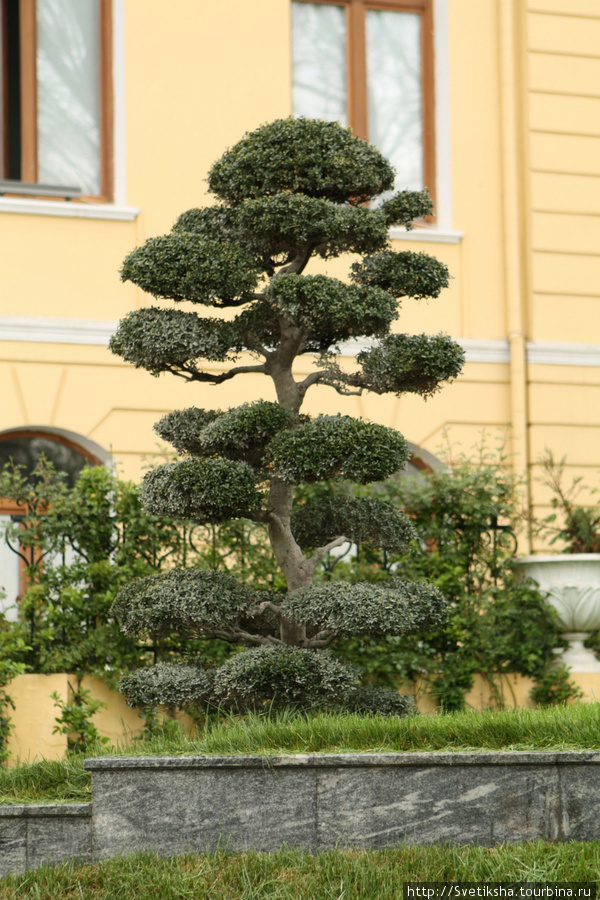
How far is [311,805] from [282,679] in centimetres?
86

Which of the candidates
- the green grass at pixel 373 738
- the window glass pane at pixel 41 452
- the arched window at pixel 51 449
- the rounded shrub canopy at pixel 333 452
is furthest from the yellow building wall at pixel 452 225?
the green grass at pixel 373 738

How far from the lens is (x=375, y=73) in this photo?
10.8 metres

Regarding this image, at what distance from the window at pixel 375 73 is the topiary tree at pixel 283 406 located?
4.87m

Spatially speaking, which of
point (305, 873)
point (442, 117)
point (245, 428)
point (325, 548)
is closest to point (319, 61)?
point (442, 117)

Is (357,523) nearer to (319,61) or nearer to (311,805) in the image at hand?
(311,805)

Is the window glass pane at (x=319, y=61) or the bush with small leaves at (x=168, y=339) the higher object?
the window glass pane at (x=319, y=61)

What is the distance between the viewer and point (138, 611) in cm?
551

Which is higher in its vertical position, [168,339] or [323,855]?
[168,339]

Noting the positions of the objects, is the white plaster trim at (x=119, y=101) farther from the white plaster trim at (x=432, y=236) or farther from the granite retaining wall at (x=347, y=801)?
the granite retaining wall at (x=347, y=801)

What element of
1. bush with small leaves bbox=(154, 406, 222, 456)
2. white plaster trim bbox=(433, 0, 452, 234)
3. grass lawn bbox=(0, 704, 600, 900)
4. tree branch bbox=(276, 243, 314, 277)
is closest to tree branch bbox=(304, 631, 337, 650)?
grass lawn bbox=(0, 704, 600, 900)

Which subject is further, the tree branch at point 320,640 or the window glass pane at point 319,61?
the window glass pane at point 319,61

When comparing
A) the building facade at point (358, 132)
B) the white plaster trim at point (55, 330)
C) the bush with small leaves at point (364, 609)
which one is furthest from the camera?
the building facade at point (358, 132)

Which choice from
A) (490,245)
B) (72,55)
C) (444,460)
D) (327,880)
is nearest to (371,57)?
(490,245)

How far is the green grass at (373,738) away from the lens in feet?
15.0
